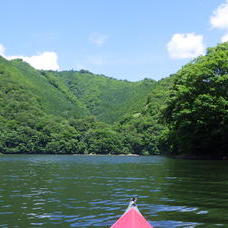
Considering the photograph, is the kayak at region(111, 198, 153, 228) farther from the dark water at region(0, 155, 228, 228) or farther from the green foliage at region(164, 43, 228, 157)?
the green foliage at region(164, 43, 228, 157)

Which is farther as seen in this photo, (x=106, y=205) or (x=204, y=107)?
(x=204, y=107)

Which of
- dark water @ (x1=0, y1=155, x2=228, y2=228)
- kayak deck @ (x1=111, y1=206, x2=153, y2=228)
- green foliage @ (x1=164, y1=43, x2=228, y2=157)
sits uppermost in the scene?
green foliage @ (x1=164, y1=43, x2=228, y2=157)

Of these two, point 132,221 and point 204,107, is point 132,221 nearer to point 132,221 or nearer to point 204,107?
point 132,221

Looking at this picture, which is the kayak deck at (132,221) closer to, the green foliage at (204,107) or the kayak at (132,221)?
the kayak at (132,221)

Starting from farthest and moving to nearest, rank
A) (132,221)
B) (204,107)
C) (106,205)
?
(204,107)
(106,205)
(132,221)

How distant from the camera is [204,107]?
221 ft

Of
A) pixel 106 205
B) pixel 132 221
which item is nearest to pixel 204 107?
pixel 106 205

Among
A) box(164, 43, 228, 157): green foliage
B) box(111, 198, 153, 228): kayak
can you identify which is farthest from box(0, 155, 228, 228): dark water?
box(164, 43, 228, 157): green foliage

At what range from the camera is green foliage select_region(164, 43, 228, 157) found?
66812 mm

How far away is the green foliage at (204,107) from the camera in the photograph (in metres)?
66.8

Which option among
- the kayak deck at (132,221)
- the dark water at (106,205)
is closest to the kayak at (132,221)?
the kayak deck at (132,221)

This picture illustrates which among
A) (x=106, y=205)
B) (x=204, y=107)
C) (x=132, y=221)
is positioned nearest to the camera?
(x=132, y=221)

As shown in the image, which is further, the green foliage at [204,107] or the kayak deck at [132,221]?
the green foliage at [204,107]

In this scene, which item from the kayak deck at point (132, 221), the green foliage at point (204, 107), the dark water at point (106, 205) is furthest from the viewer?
the green foliage at point (204, 107)
